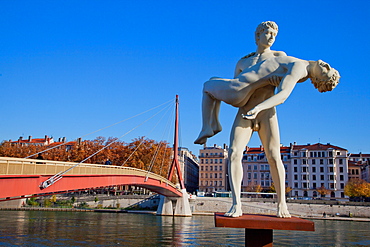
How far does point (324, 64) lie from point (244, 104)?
146cm

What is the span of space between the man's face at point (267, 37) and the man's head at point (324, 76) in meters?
0.85

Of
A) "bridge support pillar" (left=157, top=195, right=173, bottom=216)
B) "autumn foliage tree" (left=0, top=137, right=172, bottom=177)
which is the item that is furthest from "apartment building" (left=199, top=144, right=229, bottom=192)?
"bridge support pillar" (left=157, top=195, right=173, bottom=216)

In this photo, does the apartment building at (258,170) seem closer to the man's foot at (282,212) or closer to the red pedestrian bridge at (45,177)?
the red pedestrian bridge at (45,177)

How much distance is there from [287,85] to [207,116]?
1515 millimetres

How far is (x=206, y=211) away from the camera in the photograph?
147ft

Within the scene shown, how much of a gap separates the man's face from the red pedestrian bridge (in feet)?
28.1

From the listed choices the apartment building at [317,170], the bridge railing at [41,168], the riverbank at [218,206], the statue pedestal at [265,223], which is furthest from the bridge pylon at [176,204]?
the statue pedestal at [265,223]

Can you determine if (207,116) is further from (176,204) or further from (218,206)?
(218,206)

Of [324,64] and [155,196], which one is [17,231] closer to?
[324,64]

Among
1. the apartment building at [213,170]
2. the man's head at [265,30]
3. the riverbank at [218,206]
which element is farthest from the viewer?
the apartment building at [213,170]

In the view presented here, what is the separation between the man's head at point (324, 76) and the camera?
19.9ft

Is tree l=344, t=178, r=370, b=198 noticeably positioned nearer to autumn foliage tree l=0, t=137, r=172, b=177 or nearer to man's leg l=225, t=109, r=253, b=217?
autumn foliage tree l=0, t=137, r=172, b=177

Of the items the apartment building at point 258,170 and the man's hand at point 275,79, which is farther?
the apartment building at point 258,170

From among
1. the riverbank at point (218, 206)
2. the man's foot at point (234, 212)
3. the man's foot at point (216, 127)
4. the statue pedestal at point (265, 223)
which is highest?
the man's foot at point (216, 127)
